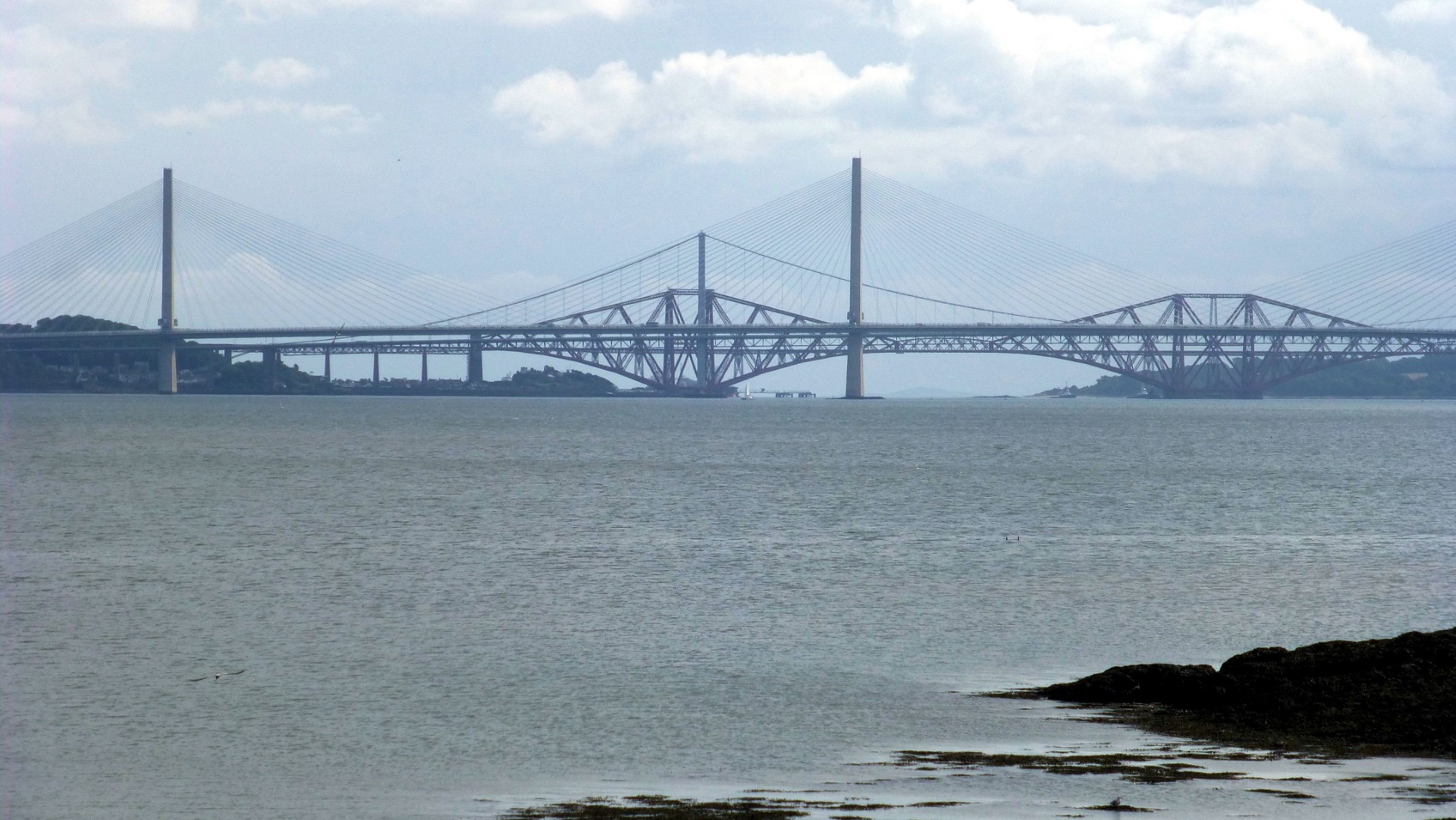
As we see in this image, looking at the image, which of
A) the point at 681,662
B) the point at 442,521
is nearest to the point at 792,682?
the point at 681,662

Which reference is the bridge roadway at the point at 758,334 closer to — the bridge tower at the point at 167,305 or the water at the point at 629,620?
the bridge tower at the point at 167,305

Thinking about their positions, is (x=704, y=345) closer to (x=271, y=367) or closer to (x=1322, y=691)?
(x=271, y=367)

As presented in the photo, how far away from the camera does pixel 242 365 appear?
121m

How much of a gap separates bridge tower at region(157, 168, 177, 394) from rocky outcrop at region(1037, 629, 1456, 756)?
84.6 metres

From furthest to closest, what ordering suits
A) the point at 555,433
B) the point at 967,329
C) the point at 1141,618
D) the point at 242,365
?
1. the point at 242,365
2. the point at 967,329
3. the point at 555,433
4. the point at 1141,618

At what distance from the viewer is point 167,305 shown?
293 feet

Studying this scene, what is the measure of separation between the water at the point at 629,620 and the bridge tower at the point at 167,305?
54.9 m

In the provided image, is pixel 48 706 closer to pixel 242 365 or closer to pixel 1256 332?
pixel 1256 332

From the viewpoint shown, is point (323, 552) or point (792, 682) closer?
point (792, 682)

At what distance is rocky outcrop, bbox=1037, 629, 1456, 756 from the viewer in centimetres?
892

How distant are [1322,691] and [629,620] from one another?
6.46 metres

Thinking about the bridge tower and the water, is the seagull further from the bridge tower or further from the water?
the bridge tower

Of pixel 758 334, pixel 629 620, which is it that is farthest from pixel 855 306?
pixel 629 620

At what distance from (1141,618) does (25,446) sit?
41.6 m
